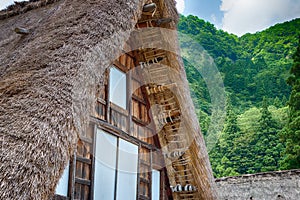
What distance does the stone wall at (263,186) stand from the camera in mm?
10445

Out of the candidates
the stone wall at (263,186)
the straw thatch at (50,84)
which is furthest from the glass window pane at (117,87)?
the stone wall at (263,186)

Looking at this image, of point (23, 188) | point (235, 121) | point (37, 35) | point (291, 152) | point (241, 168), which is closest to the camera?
point (23, 188)

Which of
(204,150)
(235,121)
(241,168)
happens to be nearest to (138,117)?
(204,150)

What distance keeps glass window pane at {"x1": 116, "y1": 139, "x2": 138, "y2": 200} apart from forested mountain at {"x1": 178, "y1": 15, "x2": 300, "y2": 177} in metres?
12.0

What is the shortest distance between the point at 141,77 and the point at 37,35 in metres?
2.19

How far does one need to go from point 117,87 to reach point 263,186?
7116 millimetres

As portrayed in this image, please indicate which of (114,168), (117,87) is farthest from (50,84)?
(117,87)

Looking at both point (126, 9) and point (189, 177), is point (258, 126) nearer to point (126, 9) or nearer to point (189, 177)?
point (189, 177)

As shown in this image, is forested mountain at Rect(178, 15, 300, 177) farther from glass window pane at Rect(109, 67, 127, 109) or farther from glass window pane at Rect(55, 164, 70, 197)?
glass window pane at Rect(55, 164, 70, 197)

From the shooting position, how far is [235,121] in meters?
22.9

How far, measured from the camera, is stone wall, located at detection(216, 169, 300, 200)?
10445 mm

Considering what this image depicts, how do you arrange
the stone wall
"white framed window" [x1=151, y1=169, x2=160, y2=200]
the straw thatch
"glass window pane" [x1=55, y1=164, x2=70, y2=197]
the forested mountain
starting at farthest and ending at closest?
the forested mountain
the stone wall
"white framed window" [x1=151, y1=169, x2=160, y2=200]
"glass window pane" [x1=55, y1=164, x2=70, y2=197]
the straw thatch

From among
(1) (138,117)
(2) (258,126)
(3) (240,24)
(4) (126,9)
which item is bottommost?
(1) (138,117)

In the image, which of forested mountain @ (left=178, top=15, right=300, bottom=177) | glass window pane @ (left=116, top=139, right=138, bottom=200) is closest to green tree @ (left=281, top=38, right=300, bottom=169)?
forested mountain @ (left=178, top=15, right=300, bottom=177)
